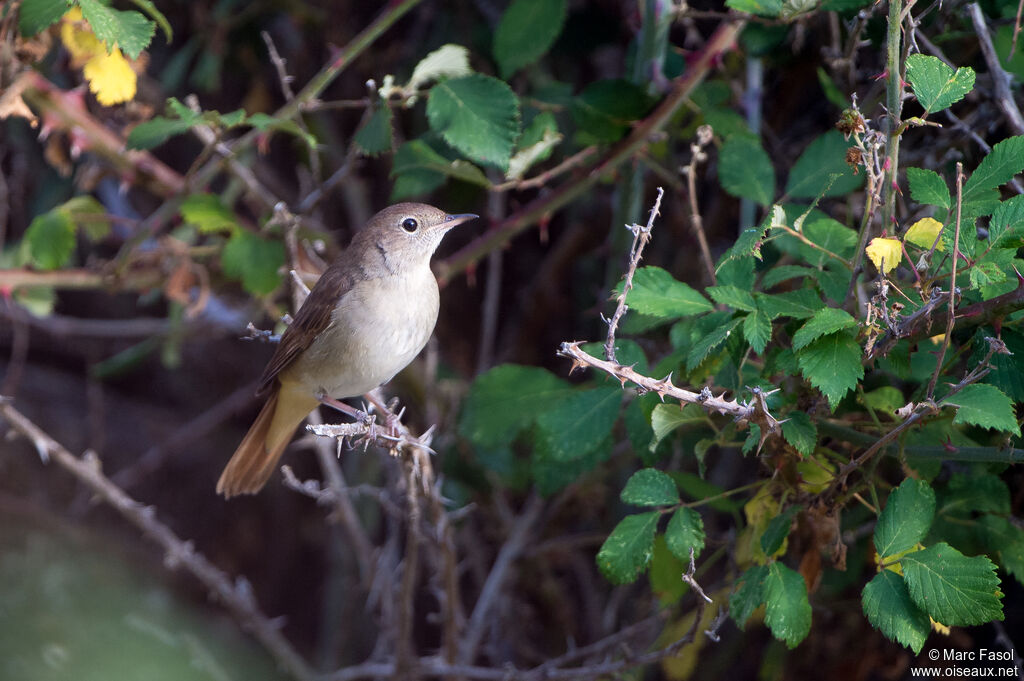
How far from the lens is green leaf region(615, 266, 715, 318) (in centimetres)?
221

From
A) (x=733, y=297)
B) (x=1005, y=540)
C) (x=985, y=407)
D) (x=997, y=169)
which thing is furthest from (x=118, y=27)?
(x=1005, y=540)

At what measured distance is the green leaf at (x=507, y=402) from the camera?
9.48 ft

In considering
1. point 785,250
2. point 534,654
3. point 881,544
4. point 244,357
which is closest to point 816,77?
point 785,250

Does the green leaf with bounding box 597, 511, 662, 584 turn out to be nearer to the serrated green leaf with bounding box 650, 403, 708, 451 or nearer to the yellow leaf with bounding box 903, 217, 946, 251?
the serrated green leaf with bounding box 650, 403, 708, 451

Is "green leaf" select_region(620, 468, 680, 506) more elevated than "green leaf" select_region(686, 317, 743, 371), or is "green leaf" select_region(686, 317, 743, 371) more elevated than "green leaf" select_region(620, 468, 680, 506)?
"green leaf" select_region(686, 317, 743, 371)

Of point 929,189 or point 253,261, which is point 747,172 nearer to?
point 929,189

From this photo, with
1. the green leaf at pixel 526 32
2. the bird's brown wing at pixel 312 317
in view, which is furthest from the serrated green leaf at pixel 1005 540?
the bird's brown wing at pixel 312 317

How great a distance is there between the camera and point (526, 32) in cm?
326

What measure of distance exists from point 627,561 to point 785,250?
979 millimetres

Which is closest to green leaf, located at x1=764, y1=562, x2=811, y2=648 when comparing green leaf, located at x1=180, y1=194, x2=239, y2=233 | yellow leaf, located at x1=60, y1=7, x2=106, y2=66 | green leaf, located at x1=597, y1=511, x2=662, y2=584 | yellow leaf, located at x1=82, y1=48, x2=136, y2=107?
green leaf, located at x1=597, y1=511, x2=662, y2=584

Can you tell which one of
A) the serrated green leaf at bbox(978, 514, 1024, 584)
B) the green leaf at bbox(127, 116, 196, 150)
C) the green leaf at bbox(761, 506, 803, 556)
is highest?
the green leaf at bbox(127, 116, 196, 150)

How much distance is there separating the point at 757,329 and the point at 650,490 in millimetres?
462

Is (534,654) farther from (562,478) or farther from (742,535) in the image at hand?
(742,535)

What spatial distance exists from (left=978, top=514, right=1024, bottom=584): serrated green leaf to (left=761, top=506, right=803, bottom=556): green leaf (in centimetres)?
59
